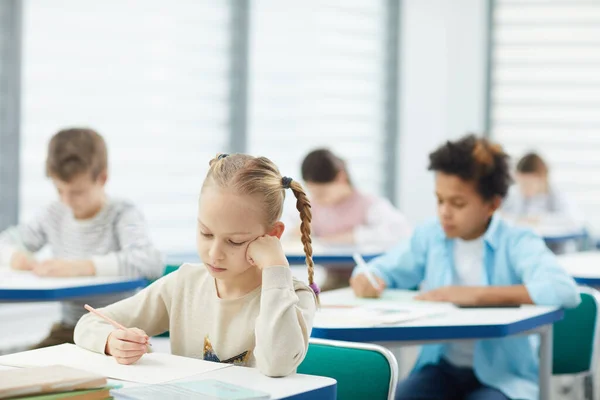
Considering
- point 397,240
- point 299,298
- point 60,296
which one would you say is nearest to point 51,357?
point 299,298

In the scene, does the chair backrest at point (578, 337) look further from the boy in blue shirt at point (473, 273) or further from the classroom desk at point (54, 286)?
the classroom desk at point (54, 286)

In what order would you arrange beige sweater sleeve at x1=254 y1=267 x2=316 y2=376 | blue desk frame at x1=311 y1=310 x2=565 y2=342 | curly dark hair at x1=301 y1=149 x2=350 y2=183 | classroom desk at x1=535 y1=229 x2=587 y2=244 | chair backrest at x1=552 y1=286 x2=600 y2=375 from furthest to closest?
classroom desk at x1=535 y1=229 x2=587 y2=244, curly dark hair at x1=301 y1=149 x2=350 y2=183, chair backrest at x1=552 y1=286 x2=600 y2=375, blue desk frame at x1=311 y1=310 x2=565 y2=342, beige sweater sleeve at x1=254 y1=267 x2=316 y2=376

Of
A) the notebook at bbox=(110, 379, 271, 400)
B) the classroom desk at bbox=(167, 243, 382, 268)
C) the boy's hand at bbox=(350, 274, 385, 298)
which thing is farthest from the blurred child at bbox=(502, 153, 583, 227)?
the notebook at bbox=(110, 379, 271, 400)

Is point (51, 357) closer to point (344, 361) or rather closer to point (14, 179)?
point (344, 361)

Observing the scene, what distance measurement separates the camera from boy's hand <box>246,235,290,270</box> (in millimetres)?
1830

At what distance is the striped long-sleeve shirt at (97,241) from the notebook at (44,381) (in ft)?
5.84

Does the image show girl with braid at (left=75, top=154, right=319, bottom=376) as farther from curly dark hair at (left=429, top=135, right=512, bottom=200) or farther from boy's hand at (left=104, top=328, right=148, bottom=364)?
curly dark hair at (left=429, top=135, right=512, bottom=200)

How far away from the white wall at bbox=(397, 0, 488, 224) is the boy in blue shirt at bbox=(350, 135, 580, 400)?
15.3 feet

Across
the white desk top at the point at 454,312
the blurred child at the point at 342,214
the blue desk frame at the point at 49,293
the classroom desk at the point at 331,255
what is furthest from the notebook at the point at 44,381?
the blurred child at the point at 342,214

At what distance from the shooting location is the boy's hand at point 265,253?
1830 millimetres

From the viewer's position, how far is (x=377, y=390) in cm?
198

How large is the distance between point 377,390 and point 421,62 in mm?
6130

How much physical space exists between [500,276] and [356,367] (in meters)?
1.10

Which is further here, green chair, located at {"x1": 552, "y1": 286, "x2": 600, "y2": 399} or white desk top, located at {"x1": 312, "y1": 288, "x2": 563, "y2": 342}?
green chair, located at {"x1": 552, "y1": 286, "x2": 600, "y2": 399}
